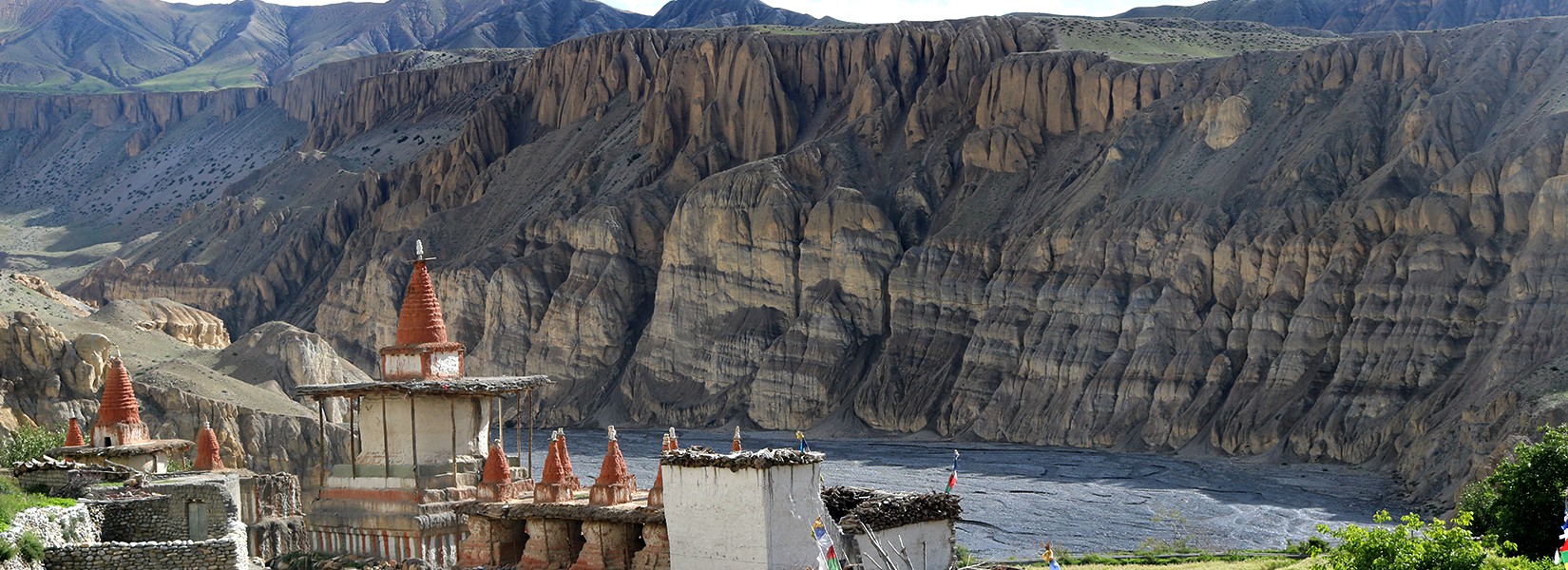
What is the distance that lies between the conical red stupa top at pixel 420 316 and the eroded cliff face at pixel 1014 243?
5451cm

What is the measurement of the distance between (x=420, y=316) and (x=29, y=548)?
1872 cm

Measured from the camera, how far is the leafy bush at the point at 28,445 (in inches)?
1984

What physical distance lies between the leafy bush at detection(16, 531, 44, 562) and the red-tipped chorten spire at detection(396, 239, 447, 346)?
17.4 metres

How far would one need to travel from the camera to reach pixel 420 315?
4594 cm

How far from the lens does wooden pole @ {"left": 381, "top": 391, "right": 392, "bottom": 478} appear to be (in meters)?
44.5

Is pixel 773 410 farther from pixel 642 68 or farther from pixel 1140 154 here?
pixel 642 68

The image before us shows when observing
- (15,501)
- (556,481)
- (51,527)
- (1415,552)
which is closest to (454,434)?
(556,481)

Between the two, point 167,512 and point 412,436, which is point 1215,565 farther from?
point 167,512

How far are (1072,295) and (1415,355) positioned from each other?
27.1m

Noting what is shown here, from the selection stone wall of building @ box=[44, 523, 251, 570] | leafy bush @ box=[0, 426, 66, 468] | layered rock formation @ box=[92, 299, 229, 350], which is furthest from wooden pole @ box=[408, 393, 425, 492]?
layered rock formation @ box=[92, 299, 229, 350]

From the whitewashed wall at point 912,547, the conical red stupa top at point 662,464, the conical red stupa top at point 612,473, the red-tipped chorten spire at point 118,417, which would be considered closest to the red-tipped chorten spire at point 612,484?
the conical red stupa top at point 612,473

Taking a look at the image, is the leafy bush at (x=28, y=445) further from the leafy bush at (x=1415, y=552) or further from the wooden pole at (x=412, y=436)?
the leafy bush at (x=1415, y=552)

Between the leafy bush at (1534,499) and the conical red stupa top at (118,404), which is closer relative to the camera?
the leafy bush at (1534,499)

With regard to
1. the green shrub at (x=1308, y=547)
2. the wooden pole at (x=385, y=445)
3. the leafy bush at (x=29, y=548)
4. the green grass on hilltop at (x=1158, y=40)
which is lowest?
the green shrub at (x=1308, y=547)
